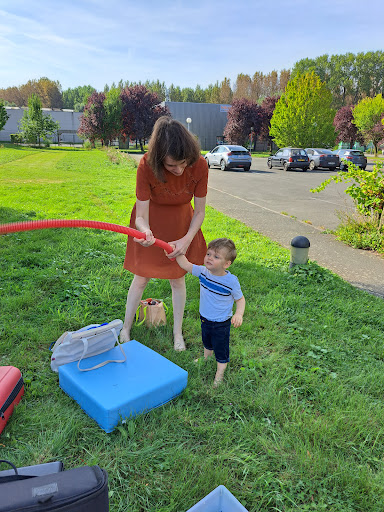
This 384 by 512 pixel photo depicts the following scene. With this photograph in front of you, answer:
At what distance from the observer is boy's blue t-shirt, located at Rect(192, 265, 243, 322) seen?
2697mm

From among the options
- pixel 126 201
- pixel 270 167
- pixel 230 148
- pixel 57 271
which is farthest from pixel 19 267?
pixel 270 167

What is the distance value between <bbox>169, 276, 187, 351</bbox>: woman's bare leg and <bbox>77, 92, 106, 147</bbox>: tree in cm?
4876

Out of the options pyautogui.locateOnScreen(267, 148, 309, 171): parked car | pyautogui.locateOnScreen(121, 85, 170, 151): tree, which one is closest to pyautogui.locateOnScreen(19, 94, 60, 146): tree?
pyautogui.locateOnScreen(121, 85, 170, 151): tree

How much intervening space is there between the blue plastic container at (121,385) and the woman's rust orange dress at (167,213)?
0.73 meters

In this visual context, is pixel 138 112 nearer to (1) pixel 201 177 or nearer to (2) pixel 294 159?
(2) pixel 294 159

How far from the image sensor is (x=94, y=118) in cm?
4728

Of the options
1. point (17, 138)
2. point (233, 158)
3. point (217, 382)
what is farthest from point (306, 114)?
point (217, 382)

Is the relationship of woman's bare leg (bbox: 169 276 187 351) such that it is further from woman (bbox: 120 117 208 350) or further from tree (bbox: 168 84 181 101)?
tree (bbox: 168 84 181 101)

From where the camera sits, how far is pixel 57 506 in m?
1.36

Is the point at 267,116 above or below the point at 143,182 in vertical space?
above

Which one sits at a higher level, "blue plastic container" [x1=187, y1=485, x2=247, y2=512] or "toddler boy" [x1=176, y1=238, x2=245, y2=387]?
"toddler boy" [x1=176, y1=238, x2=245, y2=387]

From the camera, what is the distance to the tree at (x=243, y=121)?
1973 inches

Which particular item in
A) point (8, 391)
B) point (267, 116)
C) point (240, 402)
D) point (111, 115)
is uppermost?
point (267, 116)

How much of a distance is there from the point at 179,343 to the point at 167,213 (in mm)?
1162
